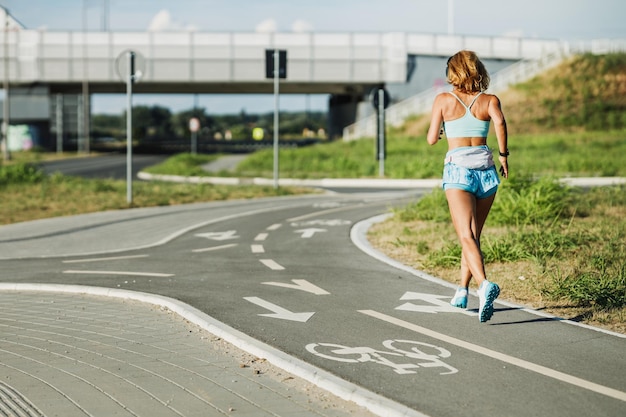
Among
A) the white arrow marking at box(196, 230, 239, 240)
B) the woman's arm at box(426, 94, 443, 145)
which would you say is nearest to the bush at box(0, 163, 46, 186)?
the white arrow marking at box(196, 230, 239, 240)

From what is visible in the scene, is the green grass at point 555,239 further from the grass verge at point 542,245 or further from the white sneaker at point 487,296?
the white sneaker at point 487,296

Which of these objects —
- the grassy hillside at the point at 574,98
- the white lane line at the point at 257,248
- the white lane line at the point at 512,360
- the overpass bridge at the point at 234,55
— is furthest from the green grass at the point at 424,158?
the white lane line at the point at 512,360

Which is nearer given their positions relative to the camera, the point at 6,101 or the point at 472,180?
the point at 472,180

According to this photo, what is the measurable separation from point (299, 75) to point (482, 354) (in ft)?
175

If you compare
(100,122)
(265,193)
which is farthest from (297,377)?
(100,122)

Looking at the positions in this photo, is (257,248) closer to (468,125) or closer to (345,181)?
(468,125)

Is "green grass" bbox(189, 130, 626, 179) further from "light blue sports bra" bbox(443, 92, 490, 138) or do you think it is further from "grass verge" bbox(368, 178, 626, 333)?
"light blue sports bra" bbox(443, 92, 490, 138)

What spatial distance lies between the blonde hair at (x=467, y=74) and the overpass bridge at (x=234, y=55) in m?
50.7

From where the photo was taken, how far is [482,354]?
6133 millimetres

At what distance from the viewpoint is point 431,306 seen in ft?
26.2

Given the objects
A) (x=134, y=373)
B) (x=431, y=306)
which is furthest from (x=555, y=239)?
(x=134, y=373)

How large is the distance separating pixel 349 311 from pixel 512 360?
214cm

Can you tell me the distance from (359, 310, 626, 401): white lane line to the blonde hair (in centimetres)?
201

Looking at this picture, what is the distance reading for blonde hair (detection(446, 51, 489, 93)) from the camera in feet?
23.6
